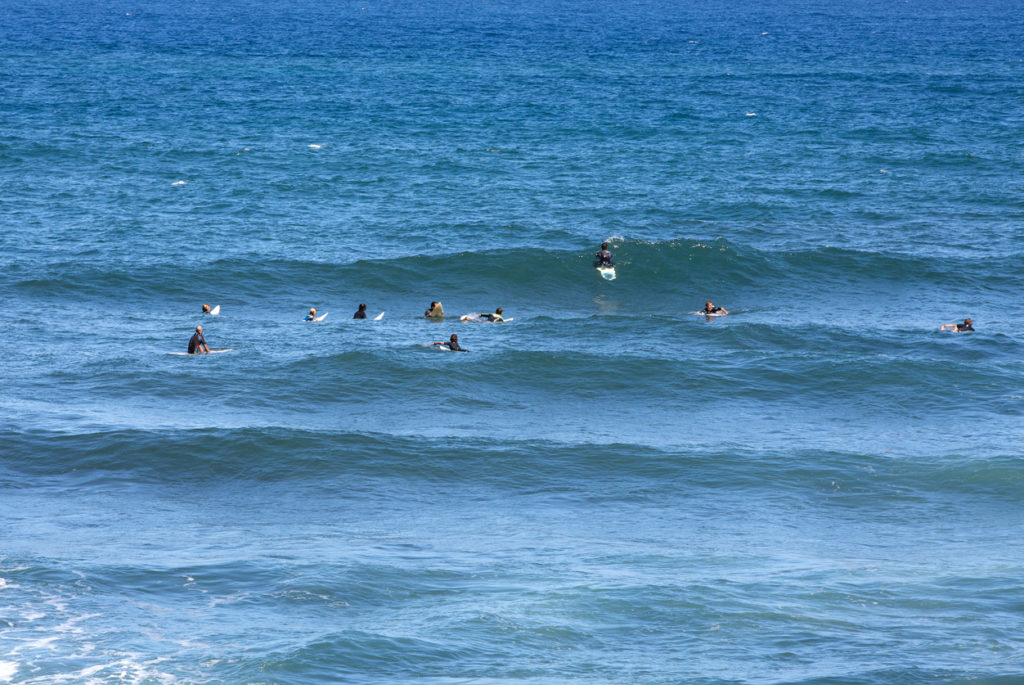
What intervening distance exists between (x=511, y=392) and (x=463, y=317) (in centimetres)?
705

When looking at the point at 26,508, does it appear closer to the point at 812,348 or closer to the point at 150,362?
the point at 150,362

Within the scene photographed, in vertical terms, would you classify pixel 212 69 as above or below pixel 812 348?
above

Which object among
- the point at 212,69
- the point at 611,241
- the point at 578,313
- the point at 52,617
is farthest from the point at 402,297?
the point at 212,69

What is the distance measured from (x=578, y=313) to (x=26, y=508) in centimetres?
2296

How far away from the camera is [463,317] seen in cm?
4178

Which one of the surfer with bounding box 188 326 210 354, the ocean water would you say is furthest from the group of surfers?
the ocean water

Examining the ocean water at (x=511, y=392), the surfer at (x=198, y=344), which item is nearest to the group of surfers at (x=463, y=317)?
the surfer at (x=198, y=344)

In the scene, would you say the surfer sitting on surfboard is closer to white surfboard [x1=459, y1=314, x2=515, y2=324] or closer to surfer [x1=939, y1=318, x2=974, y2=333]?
white surfboard [x1=459, y1=314, x2=515, y2=324]

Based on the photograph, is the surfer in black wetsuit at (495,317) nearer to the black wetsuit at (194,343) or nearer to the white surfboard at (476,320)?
the white surfboard at (476,320)

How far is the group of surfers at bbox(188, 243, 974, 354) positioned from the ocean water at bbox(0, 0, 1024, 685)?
0.80m

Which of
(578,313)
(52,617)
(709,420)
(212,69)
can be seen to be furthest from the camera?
(212,69)

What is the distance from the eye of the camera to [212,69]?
3765 inches

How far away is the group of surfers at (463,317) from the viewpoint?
36.9 metres

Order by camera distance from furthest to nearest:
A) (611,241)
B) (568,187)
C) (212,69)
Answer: (212,69), (568,187), (611,241)
